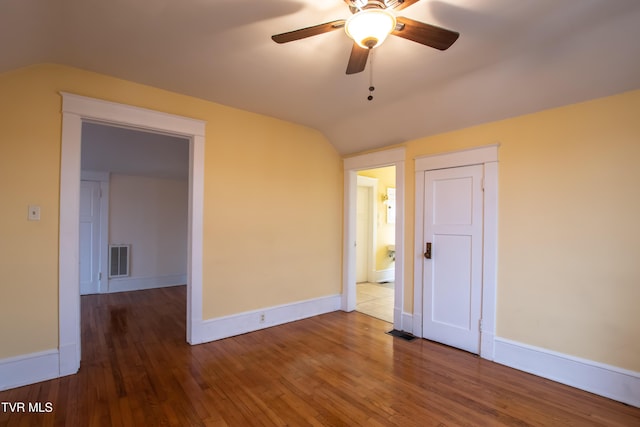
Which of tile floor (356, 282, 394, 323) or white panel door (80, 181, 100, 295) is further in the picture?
white panel door (80, 181, 100, 295)

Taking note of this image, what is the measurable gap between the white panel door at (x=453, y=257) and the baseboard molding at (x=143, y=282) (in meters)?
4.74

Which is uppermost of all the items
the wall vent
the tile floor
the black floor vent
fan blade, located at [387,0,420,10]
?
fan blade, located at [387,0,420,10]

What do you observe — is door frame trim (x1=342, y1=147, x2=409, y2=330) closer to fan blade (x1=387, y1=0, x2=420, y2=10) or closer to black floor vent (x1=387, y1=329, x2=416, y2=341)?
black floor vent (x1=387, y1=329, x2=416, y2=341)

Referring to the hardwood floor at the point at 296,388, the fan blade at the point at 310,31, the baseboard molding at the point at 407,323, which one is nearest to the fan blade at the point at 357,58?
the fan blade at the point at 310,31

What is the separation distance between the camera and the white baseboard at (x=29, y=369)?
223cm

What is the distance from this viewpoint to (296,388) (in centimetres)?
233

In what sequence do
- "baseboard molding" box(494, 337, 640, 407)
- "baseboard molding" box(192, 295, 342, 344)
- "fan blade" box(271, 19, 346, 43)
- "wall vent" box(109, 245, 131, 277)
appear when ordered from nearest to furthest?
"fan blade" box(271, 19, 346, 43), "baseboard molding" box(494, 337, 640, 407), "baseboard molding" box(192, 295, 342, 344), "wall vent" box(109, 245, 131, 277)

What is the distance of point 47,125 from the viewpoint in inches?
94.4

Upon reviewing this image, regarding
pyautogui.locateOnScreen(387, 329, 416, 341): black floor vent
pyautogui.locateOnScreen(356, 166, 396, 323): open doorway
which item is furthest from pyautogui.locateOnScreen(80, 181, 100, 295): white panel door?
pyautogui.locateOnScreen(387, 329, 416, 341): black floor vent

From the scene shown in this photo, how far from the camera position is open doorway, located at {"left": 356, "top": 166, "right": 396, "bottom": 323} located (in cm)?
597

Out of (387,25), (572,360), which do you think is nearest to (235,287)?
(387,25)

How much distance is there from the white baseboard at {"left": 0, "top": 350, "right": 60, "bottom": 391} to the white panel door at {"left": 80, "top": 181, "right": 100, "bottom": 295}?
323 cm

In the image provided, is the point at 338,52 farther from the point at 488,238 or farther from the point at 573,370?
the point at 573,370

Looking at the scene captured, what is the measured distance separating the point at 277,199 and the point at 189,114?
4.41 ft
